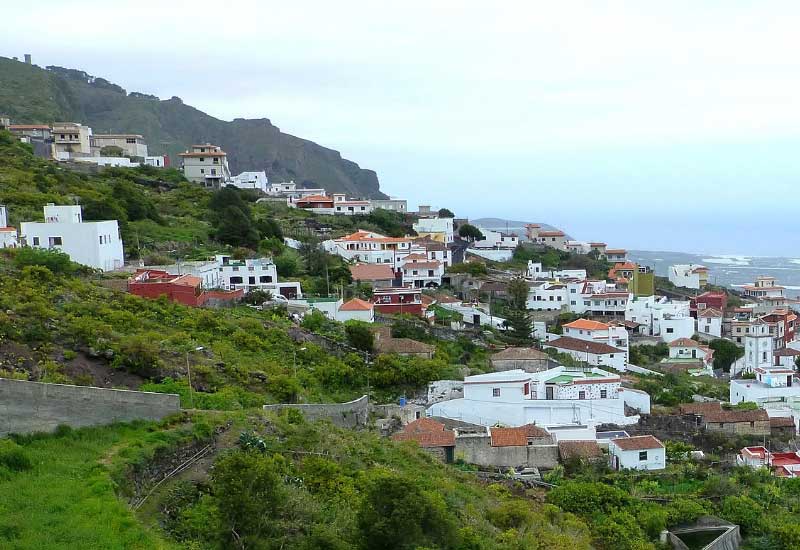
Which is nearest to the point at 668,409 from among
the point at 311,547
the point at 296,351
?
the point at 296,351

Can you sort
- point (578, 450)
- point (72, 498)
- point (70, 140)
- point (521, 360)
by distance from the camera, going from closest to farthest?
point (72, 498) < point (578, 450) < point (521, 360) < point (70, 140)

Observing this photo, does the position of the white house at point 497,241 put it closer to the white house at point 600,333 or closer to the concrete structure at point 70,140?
the white house at point 600,333

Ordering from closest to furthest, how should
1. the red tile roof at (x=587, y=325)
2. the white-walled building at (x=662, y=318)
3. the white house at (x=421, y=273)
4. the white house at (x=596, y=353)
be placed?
the white house at (x=596, y=353) → the red tile roof at (x=587, y=325) → the white-walled building at (x=662, y=318) → the white house at (x=421, y=273)

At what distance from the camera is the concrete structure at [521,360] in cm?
2791

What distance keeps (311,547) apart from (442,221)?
4894 cm

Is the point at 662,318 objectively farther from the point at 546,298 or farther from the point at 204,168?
the point at 204,168

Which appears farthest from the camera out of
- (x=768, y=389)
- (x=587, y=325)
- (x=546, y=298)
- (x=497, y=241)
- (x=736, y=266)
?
(x=736, y=266)

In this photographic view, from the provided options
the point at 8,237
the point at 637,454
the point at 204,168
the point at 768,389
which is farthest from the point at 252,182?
the point at 637,454

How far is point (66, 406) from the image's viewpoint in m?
12.4

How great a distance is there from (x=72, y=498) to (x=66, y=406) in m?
2.91

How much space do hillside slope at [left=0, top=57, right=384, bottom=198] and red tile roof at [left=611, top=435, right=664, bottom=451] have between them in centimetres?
8682

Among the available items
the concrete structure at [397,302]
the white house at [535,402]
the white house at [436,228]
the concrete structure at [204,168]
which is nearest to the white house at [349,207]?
the white house at [436,228]

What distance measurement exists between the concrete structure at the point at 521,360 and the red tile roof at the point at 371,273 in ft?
41.2

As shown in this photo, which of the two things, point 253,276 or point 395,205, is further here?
point 395,205
